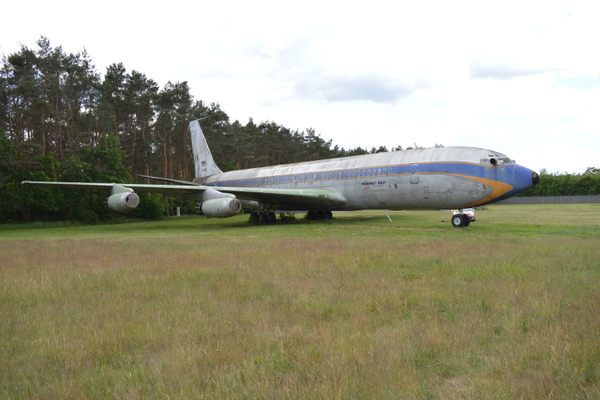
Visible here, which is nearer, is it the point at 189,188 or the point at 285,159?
the point at 189,188

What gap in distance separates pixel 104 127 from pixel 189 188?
23.9m

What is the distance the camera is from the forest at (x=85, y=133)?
30.2 metres

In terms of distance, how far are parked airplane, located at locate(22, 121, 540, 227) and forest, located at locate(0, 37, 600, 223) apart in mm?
8505

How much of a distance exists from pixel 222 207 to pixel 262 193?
2.21 meters

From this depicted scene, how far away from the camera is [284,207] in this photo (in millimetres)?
26125

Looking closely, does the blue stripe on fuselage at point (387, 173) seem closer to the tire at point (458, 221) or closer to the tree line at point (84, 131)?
the tire at point (458, 221)

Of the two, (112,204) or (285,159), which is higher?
(285,159)

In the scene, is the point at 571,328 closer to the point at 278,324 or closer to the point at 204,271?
the point at 278,324

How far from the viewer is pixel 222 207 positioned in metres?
22.0

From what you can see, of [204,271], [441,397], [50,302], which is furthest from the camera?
[204,271]

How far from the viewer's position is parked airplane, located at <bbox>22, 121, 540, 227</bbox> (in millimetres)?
18573

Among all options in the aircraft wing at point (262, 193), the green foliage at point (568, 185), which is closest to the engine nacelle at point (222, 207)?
the aircraft wing at point (262, 193)

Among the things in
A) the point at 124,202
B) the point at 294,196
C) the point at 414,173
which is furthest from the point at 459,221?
the point at 124,202

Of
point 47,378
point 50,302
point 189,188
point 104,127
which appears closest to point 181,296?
point 50,302
